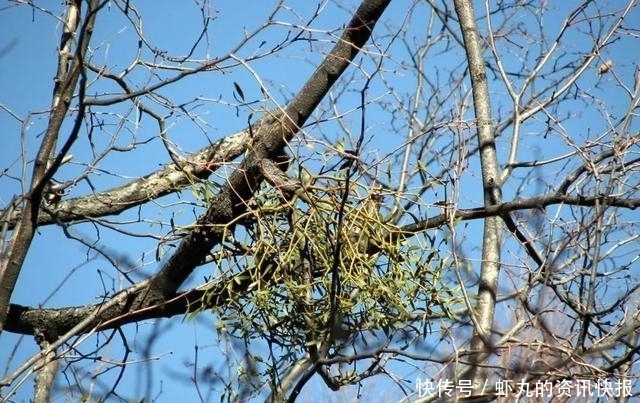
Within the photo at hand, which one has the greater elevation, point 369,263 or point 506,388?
point 369,263

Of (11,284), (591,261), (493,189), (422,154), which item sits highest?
(422,154)

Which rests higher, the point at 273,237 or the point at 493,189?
the point at 493,189

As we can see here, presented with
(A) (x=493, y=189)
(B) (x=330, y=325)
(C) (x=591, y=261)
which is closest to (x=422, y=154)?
(A) (x=493, y=189)

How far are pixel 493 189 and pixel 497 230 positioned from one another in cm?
11

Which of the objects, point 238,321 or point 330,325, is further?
point 238,321

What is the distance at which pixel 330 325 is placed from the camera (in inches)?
88.4

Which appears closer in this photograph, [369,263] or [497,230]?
[369,263]

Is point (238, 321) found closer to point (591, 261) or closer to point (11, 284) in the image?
point (11, 284)

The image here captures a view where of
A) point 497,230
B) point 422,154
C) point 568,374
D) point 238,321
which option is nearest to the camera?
point 568,374

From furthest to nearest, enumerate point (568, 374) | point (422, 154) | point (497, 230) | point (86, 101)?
point (422, 154), point (497, 230), point (86, 101), point (568, 374)

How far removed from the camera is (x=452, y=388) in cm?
222

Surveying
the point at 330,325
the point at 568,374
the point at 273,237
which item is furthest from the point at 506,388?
the point at 273,237

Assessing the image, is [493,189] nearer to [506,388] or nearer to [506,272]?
[506,272]

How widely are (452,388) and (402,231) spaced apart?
1.19 feet
